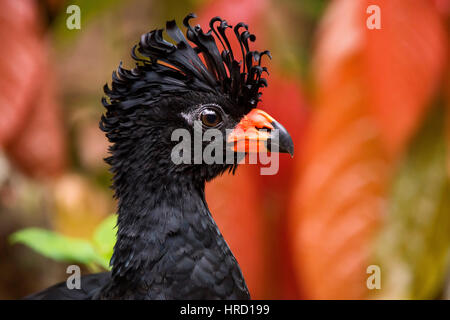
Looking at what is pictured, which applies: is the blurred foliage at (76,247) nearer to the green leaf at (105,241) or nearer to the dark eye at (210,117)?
the green leaf at (105,241)

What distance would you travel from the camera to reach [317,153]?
92.1 inches

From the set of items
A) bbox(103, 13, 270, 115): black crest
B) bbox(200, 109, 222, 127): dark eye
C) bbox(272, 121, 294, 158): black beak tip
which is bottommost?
bbox(272, 121, 294, 158): black beak tip

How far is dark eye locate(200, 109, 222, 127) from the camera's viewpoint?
142 centimetres

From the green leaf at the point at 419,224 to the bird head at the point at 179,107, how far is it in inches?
50.4

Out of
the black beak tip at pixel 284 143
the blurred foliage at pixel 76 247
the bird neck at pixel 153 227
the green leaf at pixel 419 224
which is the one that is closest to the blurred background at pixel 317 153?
the green leaf at pixel 419 224

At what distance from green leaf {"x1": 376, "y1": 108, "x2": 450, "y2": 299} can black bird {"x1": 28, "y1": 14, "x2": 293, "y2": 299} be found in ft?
4.23

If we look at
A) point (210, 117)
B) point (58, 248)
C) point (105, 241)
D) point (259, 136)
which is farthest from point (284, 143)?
point (58, 248)

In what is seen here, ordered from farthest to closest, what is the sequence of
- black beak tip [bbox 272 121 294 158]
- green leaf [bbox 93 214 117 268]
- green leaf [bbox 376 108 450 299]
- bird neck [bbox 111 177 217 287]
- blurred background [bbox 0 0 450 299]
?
1. green leaf [bbox 376 108 450 299]
2. blurred background [bbox 0 0 450 299]
3. green leaf [bbox 93 214 117 268]
4. black beak tip [bbox 272 121 294 158]
5. bird neck [bbox 111 177 217 287]

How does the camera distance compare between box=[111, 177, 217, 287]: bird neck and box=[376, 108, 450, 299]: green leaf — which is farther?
box=[376, 108, 450, 299]: green leaf

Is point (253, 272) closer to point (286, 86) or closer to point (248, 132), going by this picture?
point (286, 86)

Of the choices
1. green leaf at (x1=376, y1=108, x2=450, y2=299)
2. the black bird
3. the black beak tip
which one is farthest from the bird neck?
green leaf at (x1=376, y1=108, x2=450, y2=299)

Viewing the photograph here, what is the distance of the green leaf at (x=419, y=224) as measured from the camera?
8.09 ft

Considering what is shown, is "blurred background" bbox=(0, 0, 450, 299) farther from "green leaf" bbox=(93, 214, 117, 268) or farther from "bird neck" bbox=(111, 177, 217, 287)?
"bird neck" bbox=(111, 177, 217, 287)

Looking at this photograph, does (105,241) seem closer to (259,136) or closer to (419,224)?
(259,136)
